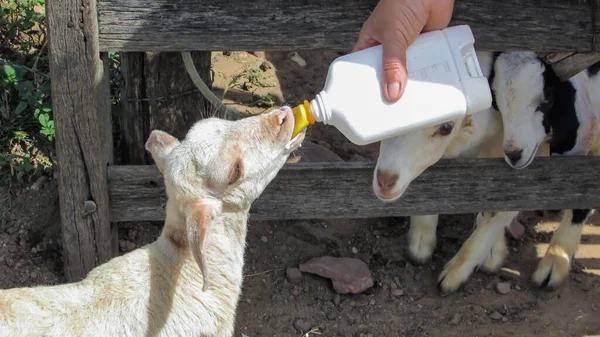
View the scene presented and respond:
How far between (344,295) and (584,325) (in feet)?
5.10

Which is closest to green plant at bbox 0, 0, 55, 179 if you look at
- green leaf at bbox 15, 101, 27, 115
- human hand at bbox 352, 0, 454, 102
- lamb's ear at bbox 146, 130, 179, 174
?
green leaf at bbox 15, 101, 27, 115

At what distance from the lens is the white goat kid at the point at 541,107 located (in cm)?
451

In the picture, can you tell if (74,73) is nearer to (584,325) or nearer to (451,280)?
(451,280)

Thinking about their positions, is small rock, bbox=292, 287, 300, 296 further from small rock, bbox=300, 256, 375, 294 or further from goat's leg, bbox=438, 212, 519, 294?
goat's leg, bbox=438, 212, 519, 294

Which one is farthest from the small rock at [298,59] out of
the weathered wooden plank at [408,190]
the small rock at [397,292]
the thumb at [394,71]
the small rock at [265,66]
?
the thumb at [394,71]

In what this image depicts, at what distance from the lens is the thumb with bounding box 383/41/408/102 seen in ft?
10.8

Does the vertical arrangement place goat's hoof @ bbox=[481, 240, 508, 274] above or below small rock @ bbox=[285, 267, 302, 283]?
above

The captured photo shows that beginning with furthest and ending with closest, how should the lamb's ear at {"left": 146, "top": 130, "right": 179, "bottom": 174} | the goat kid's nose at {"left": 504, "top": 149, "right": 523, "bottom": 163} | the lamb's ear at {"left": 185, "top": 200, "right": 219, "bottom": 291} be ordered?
the goat kid's nose at {"left": 504, "top": 149, "right": 523, "bottom": 163} → the lamb's ear at {"left": 146, "top": 130, "right": 179, "bottom": 174} → the lamb's ear at {"left": 185, "top": 200, "right": 219, "bottom": 291}

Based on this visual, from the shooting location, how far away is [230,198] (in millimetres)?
3582

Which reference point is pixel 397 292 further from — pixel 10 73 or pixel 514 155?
pixel 10 73

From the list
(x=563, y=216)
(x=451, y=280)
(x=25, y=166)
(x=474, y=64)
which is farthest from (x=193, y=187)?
(x=563, y=216)

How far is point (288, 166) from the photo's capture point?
4.49m

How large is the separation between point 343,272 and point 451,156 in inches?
40.8

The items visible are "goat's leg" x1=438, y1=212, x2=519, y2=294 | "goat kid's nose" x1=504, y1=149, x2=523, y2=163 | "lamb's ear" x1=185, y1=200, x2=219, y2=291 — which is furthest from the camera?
"goat's leg" x1=438, y1=212, x2=519, y2=294
